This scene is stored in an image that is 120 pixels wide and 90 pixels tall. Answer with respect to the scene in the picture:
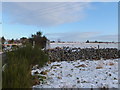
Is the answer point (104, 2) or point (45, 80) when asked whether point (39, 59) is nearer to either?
point (45, 80)

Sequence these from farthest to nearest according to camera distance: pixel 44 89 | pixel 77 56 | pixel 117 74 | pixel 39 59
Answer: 1. pixel 77 56
2. pixel 39 59
3. pixel 117 74
4. pixel 44 89

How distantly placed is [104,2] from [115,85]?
14.9 ft

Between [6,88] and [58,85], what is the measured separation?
1.28m

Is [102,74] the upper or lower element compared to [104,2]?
lower

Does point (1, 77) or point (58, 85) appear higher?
point (1, 77)

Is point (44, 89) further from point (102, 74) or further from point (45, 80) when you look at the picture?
point (102, 74)

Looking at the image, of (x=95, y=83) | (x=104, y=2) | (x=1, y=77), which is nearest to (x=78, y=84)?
(x=95, y=83)

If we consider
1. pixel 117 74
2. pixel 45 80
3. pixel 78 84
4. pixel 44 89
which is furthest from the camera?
pixel 117 74

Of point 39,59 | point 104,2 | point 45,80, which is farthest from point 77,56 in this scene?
point 45,80

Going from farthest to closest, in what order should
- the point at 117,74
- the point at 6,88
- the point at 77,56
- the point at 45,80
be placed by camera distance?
the point at 77,56
the point at 117,74
the point at 45,80
the point at 6,88


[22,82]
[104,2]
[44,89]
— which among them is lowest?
[44,89]

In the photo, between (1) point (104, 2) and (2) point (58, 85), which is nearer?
(2) point (58, 85)

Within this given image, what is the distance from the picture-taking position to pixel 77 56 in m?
8.53

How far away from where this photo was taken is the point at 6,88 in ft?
10.2
